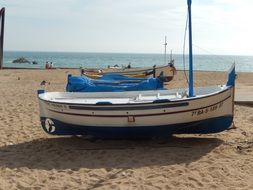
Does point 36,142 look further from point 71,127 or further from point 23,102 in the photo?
point 23,102

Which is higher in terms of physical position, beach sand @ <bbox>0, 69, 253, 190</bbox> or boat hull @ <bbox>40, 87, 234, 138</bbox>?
boat hull @ <bbox>40, 87, 234, 138</bbox>

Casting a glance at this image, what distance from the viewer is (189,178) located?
7.01 m

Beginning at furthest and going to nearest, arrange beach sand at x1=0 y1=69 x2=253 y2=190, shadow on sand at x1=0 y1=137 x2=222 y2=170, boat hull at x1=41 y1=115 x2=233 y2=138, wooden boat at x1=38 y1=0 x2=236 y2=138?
boat hull at x1=41 y1=115 x2=233 y2=138
wooden boat at x1=38 y1=0 x2=236 y2=138
shadow on sand at x1=0 y1=137 x2=222 y2=170
beach sand at x1=0 y1=69 x2=253 y2=190

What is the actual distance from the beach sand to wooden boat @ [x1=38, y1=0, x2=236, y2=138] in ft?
1.14

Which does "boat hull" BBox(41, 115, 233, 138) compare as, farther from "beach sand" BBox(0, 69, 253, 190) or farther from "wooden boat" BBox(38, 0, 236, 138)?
"beach sand" BBox(0, 69, 253, 190)

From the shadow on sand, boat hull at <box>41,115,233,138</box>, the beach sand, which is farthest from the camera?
boat hull at <box>41,115,233,138</box>

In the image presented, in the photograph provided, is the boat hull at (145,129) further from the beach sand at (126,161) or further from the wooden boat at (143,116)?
the beach sand at (126,161)

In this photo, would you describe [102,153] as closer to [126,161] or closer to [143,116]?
[126,161]

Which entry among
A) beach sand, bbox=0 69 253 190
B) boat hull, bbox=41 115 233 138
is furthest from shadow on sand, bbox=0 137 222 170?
boat hull, bbox=41 115 233 138

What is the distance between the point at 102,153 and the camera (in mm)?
8648

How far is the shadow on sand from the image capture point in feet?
26.0

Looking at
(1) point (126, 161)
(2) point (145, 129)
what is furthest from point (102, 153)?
(2) point (145, 129)

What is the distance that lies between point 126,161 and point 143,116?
115 cm

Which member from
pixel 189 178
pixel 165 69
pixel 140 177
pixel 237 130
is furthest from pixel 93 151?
pixel 165 69
